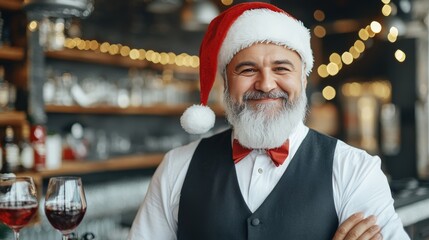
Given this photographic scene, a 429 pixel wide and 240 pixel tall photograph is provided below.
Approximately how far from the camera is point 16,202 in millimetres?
1398

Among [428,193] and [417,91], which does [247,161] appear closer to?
[428,193]

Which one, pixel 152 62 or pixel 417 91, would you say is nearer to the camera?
pixel 152 62

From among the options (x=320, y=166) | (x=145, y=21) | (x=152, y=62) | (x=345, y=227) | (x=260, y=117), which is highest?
(x=145, y=21)

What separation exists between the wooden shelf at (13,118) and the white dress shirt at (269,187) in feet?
6.13

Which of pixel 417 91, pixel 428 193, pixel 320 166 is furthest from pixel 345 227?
pixel 417 91

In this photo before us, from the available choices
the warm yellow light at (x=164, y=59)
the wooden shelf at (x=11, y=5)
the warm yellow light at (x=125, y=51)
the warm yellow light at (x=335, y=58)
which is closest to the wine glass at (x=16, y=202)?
the wooden shelf at (x=11, y=5)

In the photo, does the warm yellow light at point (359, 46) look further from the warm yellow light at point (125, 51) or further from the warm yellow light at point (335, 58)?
the warm yellow light at point (125, 51)

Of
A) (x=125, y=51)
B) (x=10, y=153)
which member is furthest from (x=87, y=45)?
(x=10, y=153)

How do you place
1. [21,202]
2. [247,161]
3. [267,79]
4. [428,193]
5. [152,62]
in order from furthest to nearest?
1. [152,62]
2. [428,193]
3. [247,161]
4. [267,79]
5. [21,202]

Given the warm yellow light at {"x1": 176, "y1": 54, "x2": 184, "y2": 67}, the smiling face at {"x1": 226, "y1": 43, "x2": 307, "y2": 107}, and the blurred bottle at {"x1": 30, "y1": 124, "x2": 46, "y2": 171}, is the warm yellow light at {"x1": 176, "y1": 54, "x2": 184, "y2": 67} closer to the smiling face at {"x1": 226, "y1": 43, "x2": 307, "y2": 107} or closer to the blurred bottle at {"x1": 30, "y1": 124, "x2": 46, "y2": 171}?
the blurred bottle at {"x1": 30, "y1": 124, "x2": 46, "y2": 171}

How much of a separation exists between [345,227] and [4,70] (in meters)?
2.74

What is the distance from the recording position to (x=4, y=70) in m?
3.48

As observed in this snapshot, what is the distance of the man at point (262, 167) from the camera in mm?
1493

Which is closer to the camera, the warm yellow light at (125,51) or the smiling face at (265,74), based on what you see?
the smiling face at (265,74)
